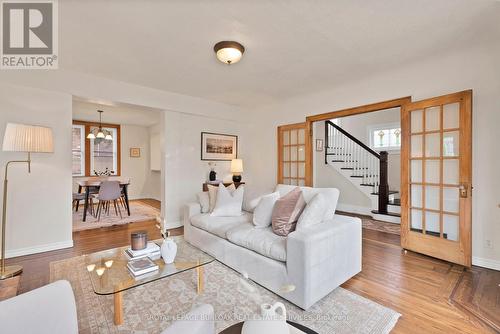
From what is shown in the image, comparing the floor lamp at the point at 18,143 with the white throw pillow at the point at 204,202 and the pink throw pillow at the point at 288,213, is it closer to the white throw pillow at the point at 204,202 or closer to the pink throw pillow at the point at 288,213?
the white throw pillow at the point at 204,202

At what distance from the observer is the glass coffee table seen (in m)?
1.55

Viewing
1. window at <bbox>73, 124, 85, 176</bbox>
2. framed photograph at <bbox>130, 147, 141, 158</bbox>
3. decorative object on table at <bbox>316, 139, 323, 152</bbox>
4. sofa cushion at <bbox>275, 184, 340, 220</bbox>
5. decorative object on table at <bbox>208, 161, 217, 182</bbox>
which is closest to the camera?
sofa cushion at <bbox>275, 184, 340, 220</bbox>

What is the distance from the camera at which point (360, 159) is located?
18.6ft

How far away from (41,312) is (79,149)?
6.87 m

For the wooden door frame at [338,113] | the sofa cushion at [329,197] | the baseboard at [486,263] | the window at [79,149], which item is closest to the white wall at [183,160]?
the wooden door frame at [338,113]

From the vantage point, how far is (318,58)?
2904 millimetres

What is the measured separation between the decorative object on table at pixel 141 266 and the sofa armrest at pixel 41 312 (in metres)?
0.60

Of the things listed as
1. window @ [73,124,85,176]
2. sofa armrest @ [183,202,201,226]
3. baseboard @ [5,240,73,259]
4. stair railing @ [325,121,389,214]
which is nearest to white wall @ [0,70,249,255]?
baseboard @ [5,240,73,259]

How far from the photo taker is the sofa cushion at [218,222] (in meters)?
2.66

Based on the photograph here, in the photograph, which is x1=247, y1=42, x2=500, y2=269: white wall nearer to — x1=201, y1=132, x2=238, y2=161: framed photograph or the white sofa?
the white sofa

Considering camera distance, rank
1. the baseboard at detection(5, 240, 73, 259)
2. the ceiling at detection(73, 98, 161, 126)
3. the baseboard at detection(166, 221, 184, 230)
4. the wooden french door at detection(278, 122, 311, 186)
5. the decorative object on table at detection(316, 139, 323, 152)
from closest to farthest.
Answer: the baseboard at detection(5, 240, 73, 259), the baseboard at detection(166, 221, 184, 230), the wooden french door at detection(278, 122, 311, 186), the ceiling at detection(73, 98, 161, 126), the decorative object on table at detection(316, 139, 323, 152)

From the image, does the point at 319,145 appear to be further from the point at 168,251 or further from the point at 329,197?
the point at 168,251

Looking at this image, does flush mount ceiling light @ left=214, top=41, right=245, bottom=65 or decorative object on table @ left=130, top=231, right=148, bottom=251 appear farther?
flush mount ceiling light @ left=214, top=41, right=245, bottom=65

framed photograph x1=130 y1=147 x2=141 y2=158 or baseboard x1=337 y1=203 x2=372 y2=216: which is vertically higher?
framed photograph x1=130 y1=147 x2=141 y2=158
